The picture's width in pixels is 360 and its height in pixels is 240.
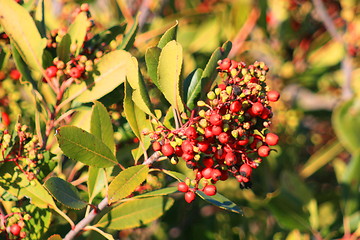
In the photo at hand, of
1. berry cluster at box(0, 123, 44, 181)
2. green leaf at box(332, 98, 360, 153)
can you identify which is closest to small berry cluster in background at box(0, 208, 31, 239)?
berry cluster at box(0, 123, 44, 181)

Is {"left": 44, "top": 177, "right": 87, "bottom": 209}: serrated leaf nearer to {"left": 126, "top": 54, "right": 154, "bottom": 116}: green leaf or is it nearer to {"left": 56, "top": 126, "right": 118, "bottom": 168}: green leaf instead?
{"left": 56, "top": 126, "right": 118, "bottom": 168}: green leaf

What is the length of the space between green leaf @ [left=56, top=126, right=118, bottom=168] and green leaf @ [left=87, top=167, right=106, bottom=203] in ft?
0.57

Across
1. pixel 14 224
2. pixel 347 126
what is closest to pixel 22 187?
pixel 14 224

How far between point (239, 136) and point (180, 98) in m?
0.21

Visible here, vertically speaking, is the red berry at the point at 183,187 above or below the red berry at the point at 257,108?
below

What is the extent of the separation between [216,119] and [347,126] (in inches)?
59.9

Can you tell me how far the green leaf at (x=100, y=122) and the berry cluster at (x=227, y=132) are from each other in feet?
0.64

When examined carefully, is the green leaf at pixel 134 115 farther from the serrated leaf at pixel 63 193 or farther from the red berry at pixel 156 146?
the serrated leaf at pixel 63 193

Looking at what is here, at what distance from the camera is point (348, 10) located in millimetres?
3445

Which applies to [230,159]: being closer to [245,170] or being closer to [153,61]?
[245,170]

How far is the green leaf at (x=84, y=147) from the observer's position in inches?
53.2

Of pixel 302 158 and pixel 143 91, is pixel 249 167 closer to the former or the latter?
pixel 143 91

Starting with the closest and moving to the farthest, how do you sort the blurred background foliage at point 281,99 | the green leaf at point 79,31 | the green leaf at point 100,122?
the green leaf at point 100,122
the green leaf at point 79,31
the blurred background foliage at point 281,99

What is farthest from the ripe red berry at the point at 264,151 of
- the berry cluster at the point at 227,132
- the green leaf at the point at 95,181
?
the green leaf at the point at 95,181
